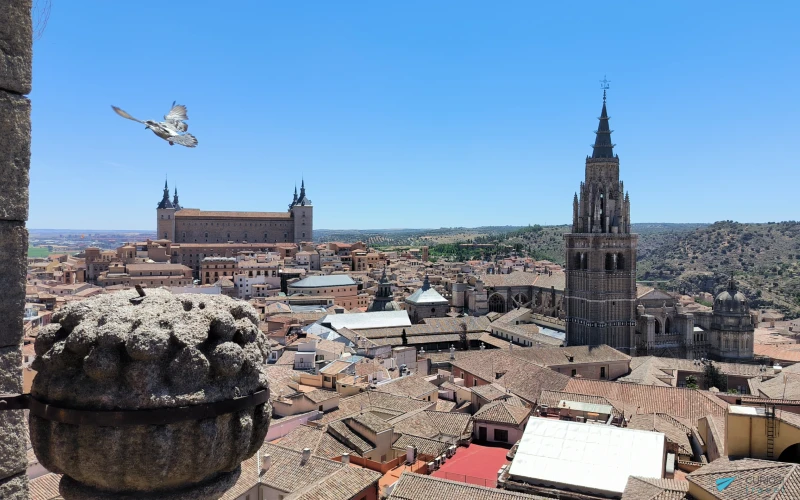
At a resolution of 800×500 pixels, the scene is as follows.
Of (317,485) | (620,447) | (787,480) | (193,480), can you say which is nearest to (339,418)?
(317,485)

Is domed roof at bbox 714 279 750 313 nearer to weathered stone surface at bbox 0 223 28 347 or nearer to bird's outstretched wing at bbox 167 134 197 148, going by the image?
bird's outstretched wing at bbox 167 134 197 148

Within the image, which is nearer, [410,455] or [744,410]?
[744,410]

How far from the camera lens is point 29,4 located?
8.69ft

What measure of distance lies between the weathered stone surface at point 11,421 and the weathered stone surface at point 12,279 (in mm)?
71

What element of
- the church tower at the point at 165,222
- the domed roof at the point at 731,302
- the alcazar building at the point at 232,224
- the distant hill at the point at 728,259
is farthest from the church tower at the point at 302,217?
the domed roof at the point at 731,302

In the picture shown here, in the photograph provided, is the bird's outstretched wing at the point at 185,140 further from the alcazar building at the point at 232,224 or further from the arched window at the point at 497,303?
the alcazar building at the point at 232,224

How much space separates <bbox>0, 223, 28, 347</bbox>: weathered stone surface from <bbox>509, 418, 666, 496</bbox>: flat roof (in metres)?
12.1

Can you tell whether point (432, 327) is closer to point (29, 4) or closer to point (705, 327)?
point (705, 327)

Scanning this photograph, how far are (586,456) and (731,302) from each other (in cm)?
3039

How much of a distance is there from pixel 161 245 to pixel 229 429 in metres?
85.8

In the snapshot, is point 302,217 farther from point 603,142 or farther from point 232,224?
point 603,142

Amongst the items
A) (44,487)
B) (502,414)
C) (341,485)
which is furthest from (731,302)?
(44,487)

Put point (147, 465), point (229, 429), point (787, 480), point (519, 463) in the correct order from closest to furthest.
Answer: point (147, 465)
point (229, 429)
point (787, 480)
point (519, 463)

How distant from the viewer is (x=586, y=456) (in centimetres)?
1355
